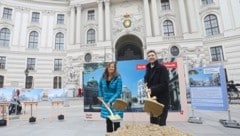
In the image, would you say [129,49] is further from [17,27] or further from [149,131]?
[149,131]

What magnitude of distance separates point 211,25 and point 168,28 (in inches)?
261

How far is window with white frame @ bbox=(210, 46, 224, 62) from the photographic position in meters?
27.1

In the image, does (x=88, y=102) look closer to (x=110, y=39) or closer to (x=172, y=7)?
(x=110, y=39)

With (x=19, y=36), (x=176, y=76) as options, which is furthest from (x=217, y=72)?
(x=19, y=36)

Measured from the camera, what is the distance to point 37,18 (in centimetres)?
3469

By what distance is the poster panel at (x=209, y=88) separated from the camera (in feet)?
24.2

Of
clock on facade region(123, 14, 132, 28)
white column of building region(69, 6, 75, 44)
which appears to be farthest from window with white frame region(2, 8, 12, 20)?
clock on facade region(123, 14, 132, 28)

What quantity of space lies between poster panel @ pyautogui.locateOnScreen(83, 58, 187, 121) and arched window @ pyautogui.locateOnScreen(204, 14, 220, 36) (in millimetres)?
23323

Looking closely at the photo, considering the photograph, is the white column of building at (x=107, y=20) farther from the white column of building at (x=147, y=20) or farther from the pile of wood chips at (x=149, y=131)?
the pile of wood chips at (x=149, y=131)

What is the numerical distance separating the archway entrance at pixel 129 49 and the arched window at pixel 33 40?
1539cm

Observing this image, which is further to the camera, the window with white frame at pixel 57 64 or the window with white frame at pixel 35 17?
the window with white frame at pixel 35 17

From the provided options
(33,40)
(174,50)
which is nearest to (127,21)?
(174,50)

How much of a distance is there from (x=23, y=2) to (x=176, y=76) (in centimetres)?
3493

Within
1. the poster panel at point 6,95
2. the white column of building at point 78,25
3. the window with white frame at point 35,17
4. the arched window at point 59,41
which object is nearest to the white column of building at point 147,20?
the white column of building at point 78,25
